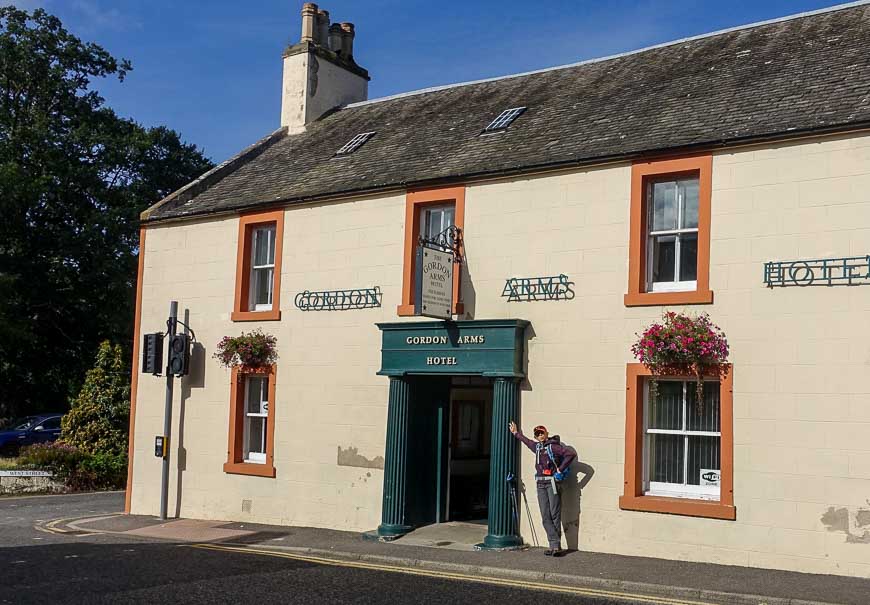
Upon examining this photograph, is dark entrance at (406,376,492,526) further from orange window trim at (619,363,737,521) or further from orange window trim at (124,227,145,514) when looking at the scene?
orange window trim at (124,227,145,514)

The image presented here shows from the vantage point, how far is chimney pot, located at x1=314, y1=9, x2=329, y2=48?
21375mm

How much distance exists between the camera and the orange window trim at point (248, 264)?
17031mm

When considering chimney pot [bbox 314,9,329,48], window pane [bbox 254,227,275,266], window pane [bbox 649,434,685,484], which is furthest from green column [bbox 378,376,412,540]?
chimney pot [bbox 314,9,329,48]

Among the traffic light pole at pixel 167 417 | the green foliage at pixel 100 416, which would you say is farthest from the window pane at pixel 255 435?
the green foliage at pixel 100 416

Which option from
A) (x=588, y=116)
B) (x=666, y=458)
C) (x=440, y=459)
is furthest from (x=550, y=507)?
(x=588, y=116)

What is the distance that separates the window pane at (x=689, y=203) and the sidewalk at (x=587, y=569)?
430 cm

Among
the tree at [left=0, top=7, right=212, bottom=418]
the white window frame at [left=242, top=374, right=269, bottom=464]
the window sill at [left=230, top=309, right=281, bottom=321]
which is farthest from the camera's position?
the tree at [left=0, top=7, right=212, bottom=418]

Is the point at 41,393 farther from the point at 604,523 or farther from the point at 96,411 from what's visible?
the point at 604,523

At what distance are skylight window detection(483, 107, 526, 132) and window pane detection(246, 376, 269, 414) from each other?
19.1 feet

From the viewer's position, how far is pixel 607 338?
1318 cm

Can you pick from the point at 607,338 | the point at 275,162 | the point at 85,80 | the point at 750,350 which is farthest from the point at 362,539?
the point at 85,80

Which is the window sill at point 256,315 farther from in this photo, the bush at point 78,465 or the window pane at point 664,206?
the bush at point 78,465

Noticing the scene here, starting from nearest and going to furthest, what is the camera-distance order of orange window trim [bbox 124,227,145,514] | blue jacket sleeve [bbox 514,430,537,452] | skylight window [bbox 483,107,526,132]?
1. blue jacket sleeve [bbox 514,430,537,452]
2. skylight window [bbox 483,107,526,132]
3. orange window trim [bbox 124,227,145,514]

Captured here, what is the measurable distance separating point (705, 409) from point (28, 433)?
24.5m
